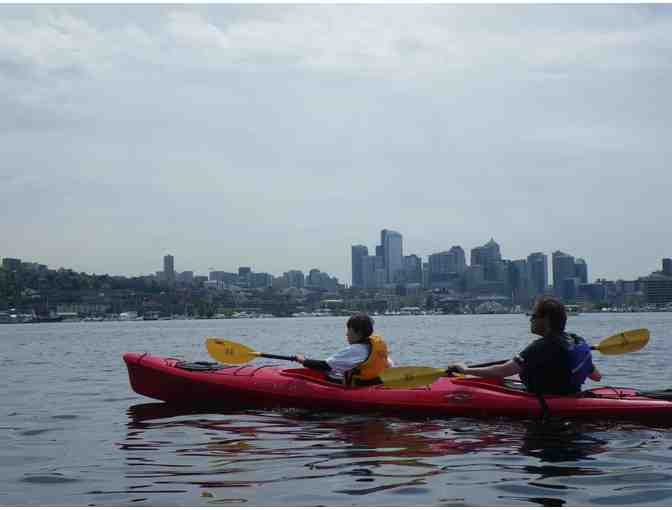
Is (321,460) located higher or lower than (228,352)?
lower

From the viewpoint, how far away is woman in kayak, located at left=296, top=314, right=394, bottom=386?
10.8 metres

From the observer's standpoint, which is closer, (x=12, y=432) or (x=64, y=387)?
(x=12, y=432)

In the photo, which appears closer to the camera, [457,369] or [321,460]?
[321,460]

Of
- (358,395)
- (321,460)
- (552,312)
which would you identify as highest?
(552,312)

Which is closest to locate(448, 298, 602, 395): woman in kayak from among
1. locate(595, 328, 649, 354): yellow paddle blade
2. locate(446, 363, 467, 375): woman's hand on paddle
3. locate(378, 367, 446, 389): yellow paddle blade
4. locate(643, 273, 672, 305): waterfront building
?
locate(446, 363, 467, 375): woman's hand on paddle

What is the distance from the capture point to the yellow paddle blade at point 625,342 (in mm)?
11376

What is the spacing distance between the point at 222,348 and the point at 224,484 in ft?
19.6

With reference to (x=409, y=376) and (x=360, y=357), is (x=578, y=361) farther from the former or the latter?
(x=360, y=357)

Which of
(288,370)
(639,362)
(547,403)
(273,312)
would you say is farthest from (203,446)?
(273,312)

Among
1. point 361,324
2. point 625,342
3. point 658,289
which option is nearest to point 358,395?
point 361,324

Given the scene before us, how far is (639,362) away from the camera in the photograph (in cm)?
2367

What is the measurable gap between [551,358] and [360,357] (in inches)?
100

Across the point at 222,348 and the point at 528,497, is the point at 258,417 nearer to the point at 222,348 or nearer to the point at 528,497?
the point at 222,348

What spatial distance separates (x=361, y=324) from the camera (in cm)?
1077
